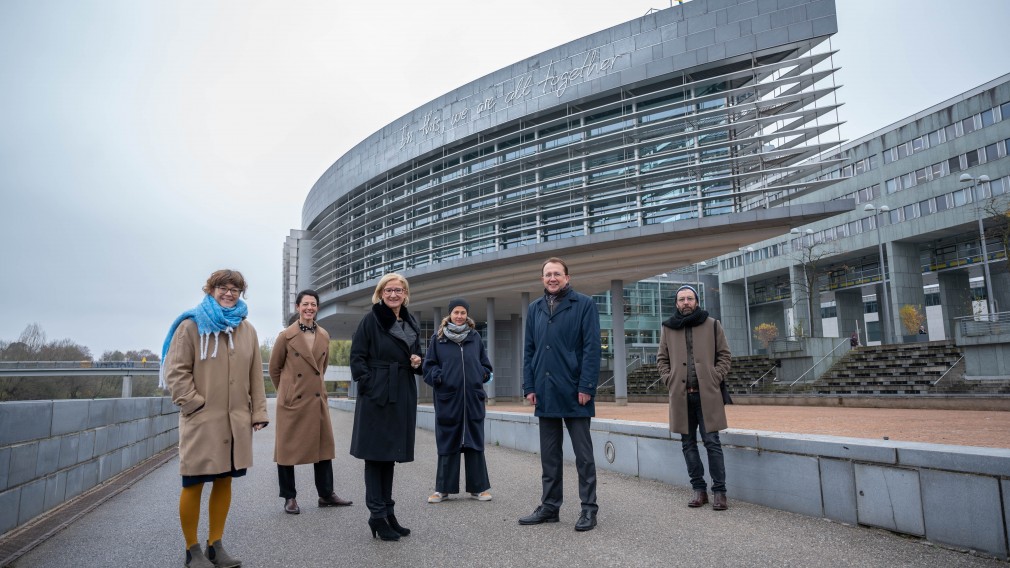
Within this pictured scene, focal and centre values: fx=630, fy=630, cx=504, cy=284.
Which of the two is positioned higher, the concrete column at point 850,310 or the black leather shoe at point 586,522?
the concrete column at point 850,310

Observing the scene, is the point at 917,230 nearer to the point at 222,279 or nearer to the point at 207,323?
the point at 222,279

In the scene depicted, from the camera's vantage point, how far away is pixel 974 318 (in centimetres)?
2450

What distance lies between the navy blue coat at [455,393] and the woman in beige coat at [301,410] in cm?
108

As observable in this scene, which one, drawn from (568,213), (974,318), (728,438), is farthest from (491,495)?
(974,318)

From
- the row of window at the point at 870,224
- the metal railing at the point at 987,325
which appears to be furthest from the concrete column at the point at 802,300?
the metal railing at the point at 987,325

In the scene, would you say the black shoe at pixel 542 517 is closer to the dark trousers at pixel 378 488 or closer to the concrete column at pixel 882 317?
the dark trousers at pixel 378 488

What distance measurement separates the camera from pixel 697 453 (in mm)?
5715

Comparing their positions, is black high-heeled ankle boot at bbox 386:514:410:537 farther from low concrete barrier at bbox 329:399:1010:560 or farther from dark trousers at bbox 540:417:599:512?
low concrete barrier at bbox 329:399:1010:560

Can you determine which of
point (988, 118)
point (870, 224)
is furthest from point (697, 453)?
point (870, 224)

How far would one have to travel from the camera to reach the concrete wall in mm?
4867

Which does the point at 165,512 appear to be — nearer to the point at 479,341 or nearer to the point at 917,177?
the point at 479,341

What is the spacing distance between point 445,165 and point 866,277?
39.5 metres

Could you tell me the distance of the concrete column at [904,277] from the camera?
45500mm

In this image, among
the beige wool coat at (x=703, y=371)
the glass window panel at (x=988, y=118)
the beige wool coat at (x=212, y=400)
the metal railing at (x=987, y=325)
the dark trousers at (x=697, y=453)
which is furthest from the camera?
the glass window panel at (x=988, y=118)
